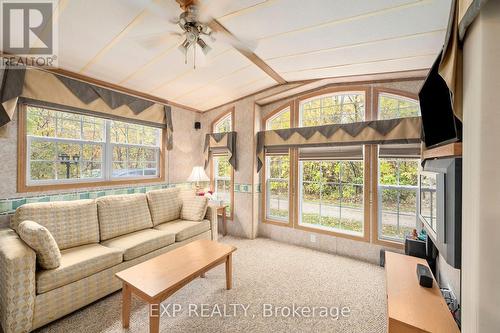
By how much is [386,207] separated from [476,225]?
7.90ft

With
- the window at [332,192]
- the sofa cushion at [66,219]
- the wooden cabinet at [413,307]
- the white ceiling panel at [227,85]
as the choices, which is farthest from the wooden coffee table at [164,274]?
the white ceiling panel at [227,85]

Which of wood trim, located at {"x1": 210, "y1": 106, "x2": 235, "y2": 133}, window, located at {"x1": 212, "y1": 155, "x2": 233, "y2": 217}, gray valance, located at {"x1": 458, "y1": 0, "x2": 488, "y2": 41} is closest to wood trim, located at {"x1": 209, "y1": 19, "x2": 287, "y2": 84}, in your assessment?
wood trim, located at {"x1": 210, "y1": 106, "x2": 235, "y2": 133}

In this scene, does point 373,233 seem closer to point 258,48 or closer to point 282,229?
point 282,229

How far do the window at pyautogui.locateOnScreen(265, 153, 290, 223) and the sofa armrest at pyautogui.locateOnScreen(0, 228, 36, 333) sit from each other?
3203 millimetres

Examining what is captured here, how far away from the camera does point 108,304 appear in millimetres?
2082

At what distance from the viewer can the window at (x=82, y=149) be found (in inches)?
98.3

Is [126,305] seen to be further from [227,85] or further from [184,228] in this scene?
[227,85]

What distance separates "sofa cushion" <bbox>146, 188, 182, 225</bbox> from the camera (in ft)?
10.6

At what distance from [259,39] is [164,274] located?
250 cm

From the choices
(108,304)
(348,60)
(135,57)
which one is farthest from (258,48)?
(108,304)

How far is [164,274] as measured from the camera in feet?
5.91

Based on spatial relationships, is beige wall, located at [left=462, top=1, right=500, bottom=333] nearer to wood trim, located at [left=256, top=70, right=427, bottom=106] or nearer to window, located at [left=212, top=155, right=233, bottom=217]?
wood trim, located at [left=256, top=70, right=427, bottom=106]

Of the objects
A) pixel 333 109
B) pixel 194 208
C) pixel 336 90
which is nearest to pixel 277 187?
pixel 194 208

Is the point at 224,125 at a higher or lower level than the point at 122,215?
higher
